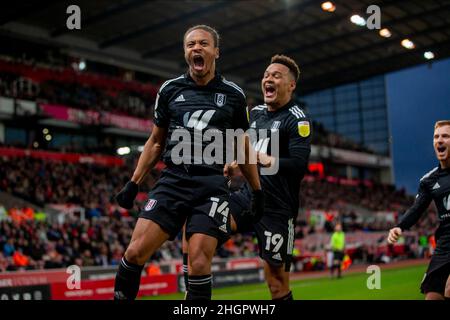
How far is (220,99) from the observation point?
5.03 meters

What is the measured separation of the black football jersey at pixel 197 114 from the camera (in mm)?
4906

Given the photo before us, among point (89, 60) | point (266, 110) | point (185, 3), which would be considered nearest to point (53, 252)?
point (266, 110)

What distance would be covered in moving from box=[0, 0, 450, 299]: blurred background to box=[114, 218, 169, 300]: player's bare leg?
1129 centimetres

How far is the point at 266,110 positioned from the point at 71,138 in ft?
96.5

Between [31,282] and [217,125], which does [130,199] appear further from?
[31,282]

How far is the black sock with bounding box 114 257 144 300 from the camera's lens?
459cm

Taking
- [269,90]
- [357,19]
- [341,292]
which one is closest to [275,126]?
[269,90]

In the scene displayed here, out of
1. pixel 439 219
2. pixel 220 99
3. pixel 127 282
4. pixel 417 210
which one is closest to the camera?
pixel 127 282

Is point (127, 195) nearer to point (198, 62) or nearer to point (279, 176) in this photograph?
point (198, 62)

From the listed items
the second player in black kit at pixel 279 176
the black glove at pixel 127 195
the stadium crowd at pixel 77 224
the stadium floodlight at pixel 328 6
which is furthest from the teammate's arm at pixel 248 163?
the stadium floodlight at pixel 328 6

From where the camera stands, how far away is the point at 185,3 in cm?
2962

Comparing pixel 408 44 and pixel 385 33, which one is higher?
pixel 385 33

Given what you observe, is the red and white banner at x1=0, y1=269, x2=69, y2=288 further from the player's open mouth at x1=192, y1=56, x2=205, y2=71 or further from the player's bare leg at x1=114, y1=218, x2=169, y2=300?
the player's open mouth at x1=192, y1=56, x2=205, y2=71

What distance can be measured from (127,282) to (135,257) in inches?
8.2
